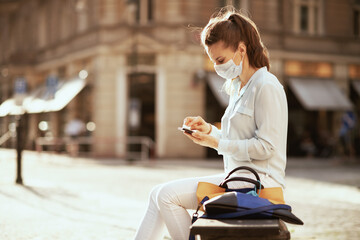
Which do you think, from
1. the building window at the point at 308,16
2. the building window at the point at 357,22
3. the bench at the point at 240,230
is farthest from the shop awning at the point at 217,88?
the bench at the point at 240,230

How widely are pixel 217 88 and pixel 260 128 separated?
19.2 meters

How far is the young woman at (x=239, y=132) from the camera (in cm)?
322

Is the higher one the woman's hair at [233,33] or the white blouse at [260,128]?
the woman's hair at [233,33]

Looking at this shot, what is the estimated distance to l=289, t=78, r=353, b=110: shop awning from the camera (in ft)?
78.5

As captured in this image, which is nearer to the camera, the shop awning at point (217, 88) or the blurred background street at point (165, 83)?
the blurred background street at point (165, 83)

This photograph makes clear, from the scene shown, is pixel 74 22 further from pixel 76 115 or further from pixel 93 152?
pixel 93 152

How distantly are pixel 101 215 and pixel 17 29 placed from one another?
97.7 ft

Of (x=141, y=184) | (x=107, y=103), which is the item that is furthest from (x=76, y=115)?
(x=141, y=184)

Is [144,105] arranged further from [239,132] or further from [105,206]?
[239,132]

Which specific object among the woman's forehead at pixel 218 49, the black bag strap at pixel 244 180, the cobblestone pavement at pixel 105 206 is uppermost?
the woman's forehead at pixel 218 49

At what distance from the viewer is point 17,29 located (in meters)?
34.6

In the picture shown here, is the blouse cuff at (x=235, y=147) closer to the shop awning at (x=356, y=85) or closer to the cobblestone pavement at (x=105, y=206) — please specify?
the cobblestone pavement at (x=105, y=206)

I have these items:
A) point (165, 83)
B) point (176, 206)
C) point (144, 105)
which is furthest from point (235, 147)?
point (144, 105)

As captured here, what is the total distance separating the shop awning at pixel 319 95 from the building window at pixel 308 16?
2367mm
